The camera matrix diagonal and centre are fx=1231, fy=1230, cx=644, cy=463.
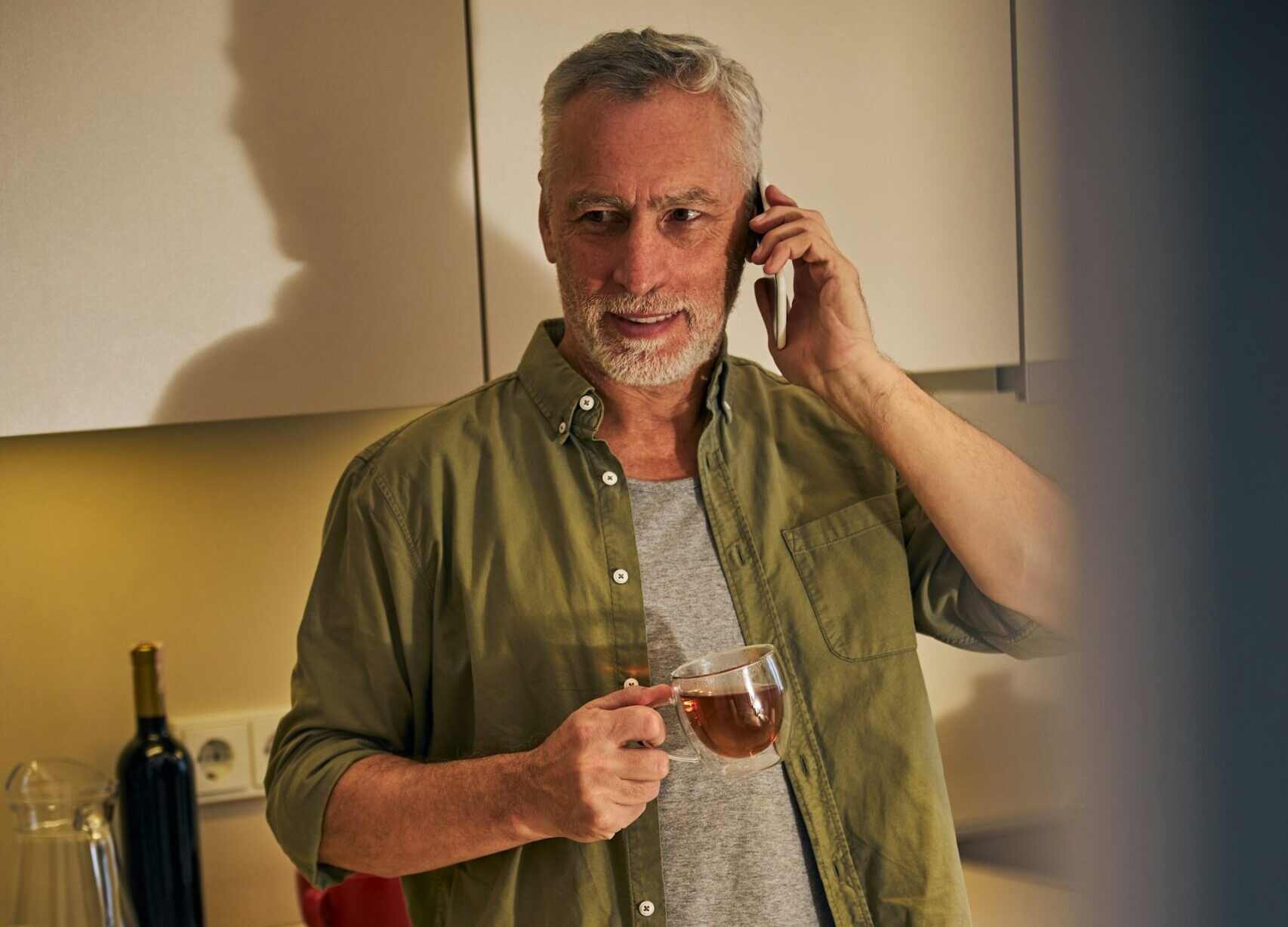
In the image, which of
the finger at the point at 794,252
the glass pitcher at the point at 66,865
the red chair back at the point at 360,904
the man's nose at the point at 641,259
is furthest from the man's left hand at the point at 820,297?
the glass pitcher at the point at 66,865

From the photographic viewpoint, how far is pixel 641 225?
1271 mm

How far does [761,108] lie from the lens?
1.42 meters

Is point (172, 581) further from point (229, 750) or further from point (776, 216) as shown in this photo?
point (776, 216)

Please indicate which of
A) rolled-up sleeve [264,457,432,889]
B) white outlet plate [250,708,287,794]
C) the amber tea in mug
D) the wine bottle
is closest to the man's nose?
rolled-up sleeve [264,457,432,889]

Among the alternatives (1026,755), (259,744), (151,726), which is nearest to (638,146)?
(151,726)

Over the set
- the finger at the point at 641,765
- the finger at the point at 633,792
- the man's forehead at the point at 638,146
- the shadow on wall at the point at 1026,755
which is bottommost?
the finger at the point at 633,792

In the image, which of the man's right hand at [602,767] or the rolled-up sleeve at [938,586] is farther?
the rolled-up sleeve at [938,586]

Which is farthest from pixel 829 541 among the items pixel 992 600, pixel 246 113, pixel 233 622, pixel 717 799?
pixel 233 622

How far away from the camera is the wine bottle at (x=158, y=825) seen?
1.49 metres

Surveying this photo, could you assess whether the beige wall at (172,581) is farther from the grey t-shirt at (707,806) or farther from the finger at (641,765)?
the finger at (641,765)

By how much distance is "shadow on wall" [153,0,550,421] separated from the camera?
4.46 ft

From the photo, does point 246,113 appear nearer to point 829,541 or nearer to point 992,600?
point 829,541

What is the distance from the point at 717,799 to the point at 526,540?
0.33 meters

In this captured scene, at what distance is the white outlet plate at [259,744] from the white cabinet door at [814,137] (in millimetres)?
661
